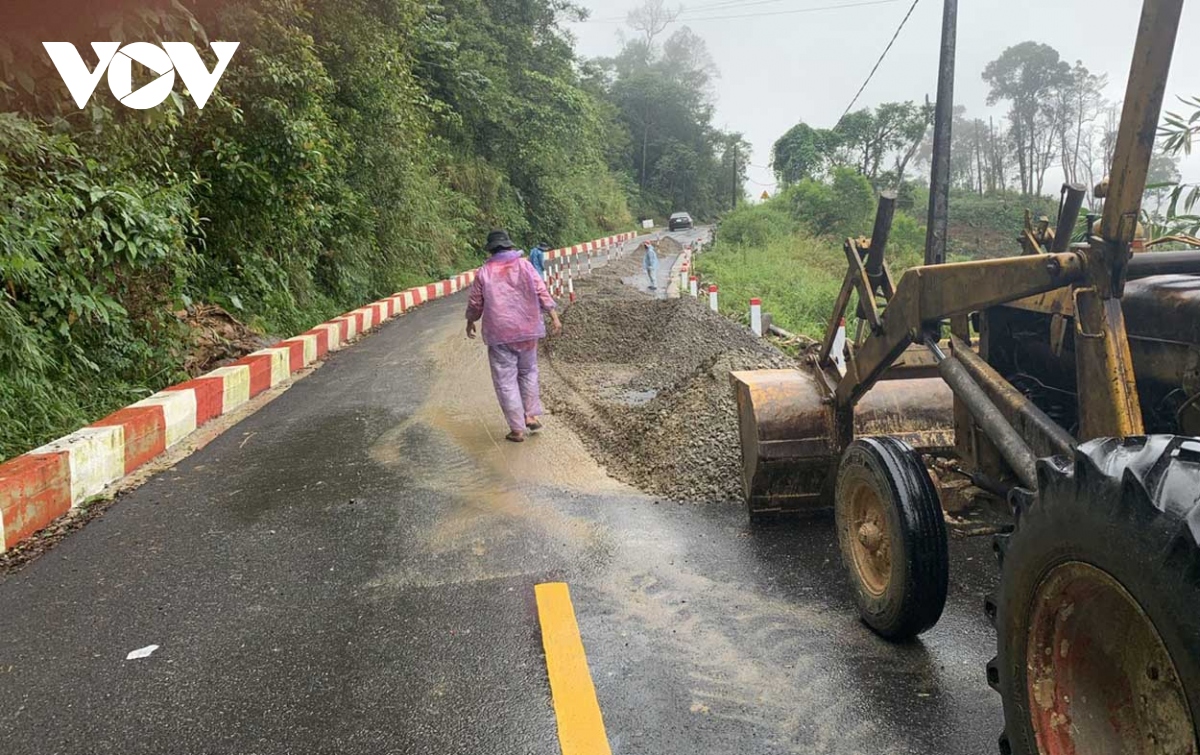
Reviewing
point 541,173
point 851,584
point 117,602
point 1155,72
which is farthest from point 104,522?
point 541,173

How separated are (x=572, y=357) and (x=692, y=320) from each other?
66.1 inches

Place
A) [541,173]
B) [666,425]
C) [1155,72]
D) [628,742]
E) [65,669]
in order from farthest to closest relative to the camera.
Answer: [541,173] < [666,425] < [65,669] < [628,742] < [1155,72]

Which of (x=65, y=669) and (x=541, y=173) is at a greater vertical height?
(x=541, y=173)

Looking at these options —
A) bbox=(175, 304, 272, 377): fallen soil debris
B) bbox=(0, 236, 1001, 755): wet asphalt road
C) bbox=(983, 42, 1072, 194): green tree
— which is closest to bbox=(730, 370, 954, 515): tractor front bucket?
bbox=(0, 236, 1001, 755): wet asphalt road

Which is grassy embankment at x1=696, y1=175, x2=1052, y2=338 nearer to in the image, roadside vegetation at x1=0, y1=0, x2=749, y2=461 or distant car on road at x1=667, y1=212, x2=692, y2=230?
roadside vegetation at x1=0, y1=0, x2=749, y2=461

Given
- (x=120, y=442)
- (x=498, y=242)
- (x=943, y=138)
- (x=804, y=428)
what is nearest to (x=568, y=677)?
(x=804, y=428)

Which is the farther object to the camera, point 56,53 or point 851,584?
point 56,53

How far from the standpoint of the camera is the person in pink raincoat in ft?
20.8

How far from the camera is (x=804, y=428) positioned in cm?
415

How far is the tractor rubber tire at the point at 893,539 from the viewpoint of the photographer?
9.27ft

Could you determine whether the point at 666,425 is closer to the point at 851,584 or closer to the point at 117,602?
the point at 851,584

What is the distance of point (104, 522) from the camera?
15.1 ft

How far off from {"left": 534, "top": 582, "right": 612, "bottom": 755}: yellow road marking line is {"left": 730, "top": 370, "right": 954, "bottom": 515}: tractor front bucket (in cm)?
131

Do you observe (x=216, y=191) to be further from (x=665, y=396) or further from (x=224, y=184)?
(x=665, y=396)
